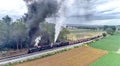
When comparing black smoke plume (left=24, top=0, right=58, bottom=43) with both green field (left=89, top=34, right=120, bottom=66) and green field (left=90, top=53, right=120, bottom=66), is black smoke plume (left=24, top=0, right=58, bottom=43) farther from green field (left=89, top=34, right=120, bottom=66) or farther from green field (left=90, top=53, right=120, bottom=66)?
green field (left=90, top=53, right=120, bottom=66)

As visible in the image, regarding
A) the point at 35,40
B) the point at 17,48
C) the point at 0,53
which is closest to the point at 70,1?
the point at 35,40

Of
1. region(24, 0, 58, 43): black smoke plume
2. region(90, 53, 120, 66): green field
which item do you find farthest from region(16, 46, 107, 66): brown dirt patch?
region(24, 0, 58, 43): black smoke plume

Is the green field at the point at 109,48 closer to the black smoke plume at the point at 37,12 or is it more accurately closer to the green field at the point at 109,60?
the green field at the point at 109,60

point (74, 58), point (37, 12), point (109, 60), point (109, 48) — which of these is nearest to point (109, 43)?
point (109, 48)

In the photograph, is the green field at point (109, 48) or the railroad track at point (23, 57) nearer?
the railroad track at point (23, 57)

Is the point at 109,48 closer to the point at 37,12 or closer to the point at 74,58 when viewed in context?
the point at 74,58

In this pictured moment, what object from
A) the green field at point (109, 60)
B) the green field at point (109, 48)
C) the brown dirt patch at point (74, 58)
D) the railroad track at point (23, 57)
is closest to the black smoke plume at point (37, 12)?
the railroad track at point (23, 57)

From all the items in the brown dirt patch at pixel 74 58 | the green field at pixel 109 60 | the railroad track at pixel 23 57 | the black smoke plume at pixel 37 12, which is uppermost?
the black smoke plume at pixel 37 12
